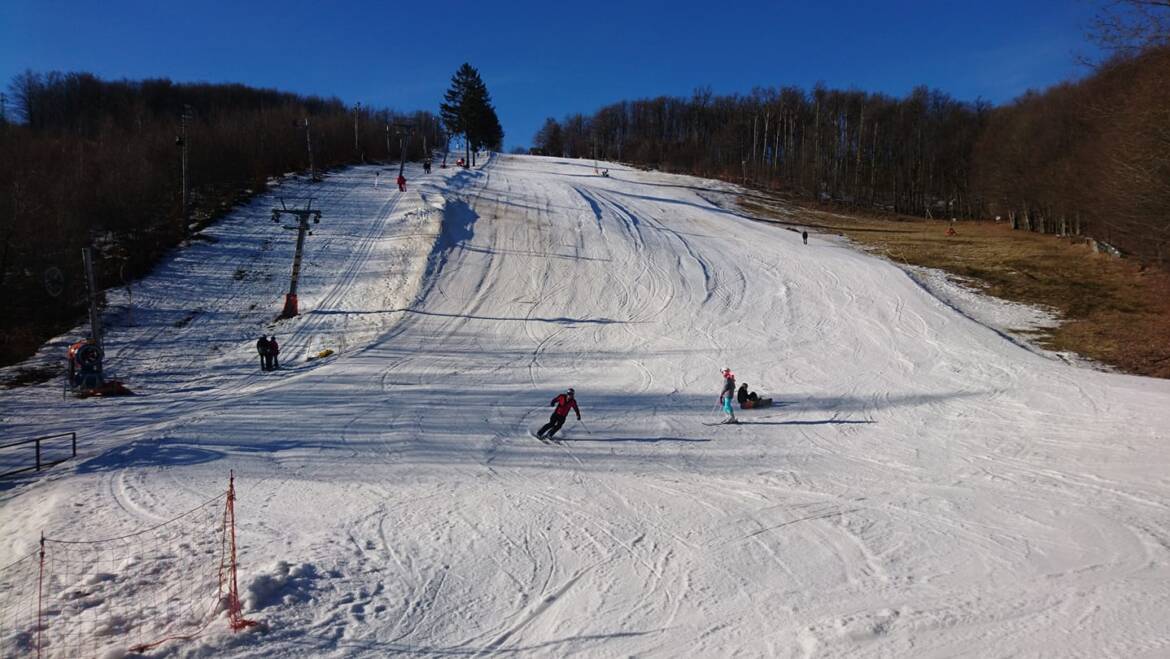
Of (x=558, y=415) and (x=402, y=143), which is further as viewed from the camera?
(x=402, y=143)

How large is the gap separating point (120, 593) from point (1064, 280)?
41644mm

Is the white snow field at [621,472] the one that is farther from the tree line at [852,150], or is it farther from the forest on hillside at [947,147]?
the tree line at [852,150]

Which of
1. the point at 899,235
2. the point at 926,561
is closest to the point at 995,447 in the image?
the point at 926,561

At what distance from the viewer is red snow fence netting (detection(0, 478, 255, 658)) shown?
259 inches

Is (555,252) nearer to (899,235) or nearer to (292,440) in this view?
(292,440)

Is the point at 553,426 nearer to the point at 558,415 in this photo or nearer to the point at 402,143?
the point at 558,415

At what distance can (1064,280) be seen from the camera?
111ft

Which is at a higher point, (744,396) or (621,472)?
(744,396)

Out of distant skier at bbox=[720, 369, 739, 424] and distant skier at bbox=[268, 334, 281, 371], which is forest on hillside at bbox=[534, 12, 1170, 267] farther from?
distant skier at bbox=[268, 334, 281, 371]

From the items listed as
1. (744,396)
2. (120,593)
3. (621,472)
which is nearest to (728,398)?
(744,396)

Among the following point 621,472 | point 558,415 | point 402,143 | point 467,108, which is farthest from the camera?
point 467,108

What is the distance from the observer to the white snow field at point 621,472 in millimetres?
7102

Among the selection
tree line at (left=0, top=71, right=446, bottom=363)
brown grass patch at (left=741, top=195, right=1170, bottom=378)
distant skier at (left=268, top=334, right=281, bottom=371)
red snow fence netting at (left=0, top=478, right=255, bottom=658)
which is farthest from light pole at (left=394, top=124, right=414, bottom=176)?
red snow fence netting at (left=0, top=478, right=255, bottom=658)

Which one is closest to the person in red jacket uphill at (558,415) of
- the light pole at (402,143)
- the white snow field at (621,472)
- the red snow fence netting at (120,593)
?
the white snow field at (621,472)
